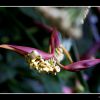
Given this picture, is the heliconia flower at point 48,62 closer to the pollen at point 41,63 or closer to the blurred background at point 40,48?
the pollen at point 41,63
